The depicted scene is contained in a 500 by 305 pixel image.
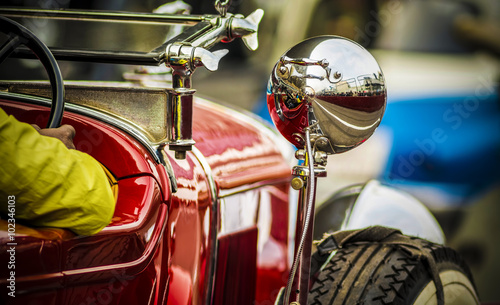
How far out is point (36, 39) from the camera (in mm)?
1065

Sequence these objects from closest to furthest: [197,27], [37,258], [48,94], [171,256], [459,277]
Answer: [37,258] < [171,256] < [48,94] < [197,27] < [459,277]

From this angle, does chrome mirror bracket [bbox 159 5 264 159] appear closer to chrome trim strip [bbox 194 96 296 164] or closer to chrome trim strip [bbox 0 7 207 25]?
chrome trim strip [bbox 0 7 207 25]

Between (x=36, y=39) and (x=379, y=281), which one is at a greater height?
(x=36, y=39)

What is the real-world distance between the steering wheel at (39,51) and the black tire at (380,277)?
710mm

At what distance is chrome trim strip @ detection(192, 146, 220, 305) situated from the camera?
133 centimetres

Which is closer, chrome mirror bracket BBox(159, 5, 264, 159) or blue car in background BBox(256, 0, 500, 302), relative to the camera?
chrome mirror bracket BBox(159, 5, 264, 159)

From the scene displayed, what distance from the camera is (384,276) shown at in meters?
1.35

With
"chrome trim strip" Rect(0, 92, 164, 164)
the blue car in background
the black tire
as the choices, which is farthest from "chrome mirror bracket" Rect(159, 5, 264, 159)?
the blue car in background

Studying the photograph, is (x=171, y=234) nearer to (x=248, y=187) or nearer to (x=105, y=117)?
(x=105, y=117)

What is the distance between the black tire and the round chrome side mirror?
0.35 metres

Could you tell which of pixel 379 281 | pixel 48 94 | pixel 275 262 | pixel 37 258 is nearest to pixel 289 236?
pixel 275 262

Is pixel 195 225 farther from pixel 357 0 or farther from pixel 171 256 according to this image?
pixel 357 0

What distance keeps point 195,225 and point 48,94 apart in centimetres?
45

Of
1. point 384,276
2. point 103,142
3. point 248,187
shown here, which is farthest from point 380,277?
point 103,142
